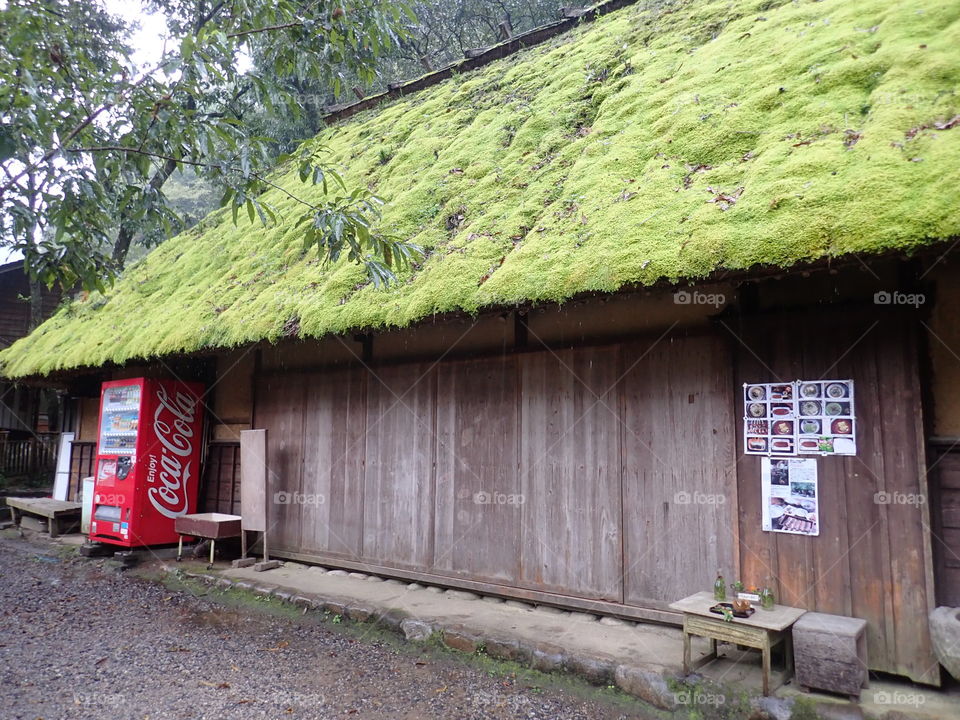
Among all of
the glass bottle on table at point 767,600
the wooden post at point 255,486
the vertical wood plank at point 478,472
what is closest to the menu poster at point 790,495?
the glass bottle on table at point 767,600

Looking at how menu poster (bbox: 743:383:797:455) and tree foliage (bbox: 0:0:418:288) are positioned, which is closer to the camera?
tree foliage (bbox: 0:0:418:288)

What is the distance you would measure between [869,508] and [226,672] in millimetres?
4542

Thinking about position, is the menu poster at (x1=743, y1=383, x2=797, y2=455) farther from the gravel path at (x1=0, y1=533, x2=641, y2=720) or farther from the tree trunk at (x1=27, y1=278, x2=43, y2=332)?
the tree trunk at (x1=27, y1=278, x2=43, y2=332)

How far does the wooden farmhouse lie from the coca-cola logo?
0.97 meters

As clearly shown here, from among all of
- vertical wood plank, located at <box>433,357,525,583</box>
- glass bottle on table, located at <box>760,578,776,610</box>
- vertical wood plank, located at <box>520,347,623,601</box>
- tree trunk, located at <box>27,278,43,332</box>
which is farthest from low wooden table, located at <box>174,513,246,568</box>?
tree trunk, located at <box>27,278,43,332</box>

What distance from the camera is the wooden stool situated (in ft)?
11.4

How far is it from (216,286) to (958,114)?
746cm

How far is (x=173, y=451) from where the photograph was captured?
28.0ft

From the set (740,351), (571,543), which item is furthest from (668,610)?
(740,351)

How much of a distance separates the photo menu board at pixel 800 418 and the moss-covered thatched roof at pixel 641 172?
1.11 meters

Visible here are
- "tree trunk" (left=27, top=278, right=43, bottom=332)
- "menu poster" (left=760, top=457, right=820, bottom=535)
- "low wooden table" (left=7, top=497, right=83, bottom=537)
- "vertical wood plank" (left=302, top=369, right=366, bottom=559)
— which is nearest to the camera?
"menu poster" (left=760, top=457, right=820, bottom=535)

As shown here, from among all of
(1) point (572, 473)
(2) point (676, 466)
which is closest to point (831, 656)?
(2) point (676, 466)

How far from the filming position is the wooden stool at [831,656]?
11.4 ft

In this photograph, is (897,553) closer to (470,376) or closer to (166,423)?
(470,376)
